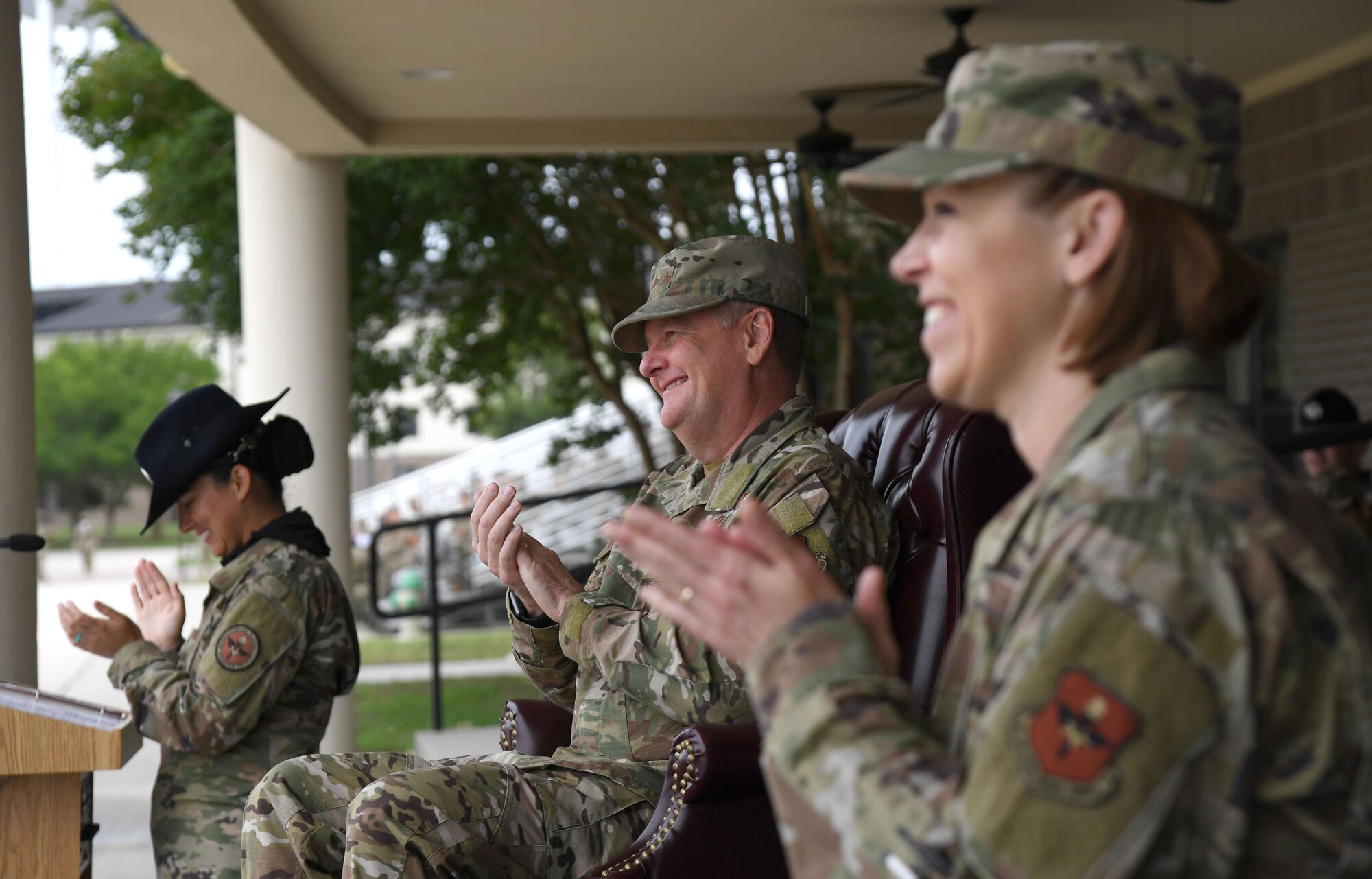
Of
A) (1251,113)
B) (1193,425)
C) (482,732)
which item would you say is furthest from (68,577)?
(1193,425)

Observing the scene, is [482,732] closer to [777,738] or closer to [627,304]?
[627,304]

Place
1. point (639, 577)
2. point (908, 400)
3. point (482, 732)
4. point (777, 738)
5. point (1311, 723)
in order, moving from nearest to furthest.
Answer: point (1311, 723) < point (777, 738) < point (639, 577) < point (908, 400) < point (482, 732)

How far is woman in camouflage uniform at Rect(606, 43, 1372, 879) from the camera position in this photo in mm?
1011

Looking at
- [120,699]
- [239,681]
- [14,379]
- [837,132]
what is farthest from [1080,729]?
[120,699]

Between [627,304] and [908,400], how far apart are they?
7025mm

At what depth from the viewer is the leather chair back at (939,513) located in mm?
2369

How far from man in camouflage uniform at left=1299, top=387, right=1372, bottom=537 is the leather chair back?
104 inches

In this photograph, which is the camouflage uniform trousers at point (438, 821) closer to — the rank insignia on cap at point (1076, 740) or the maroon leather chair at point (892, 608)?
the maroon leather chair at point (892, 608)

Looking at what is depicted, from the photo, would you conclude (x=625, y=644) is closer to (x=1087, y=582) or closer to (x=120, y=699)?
(x=1087, y=582)

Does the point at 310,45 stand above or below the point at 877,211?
above

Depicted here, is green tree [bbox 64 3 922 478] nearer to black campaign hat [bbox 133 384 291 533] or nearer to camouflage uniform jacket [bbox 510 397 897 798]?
black campaign hat [bbox 133 384 291 533]

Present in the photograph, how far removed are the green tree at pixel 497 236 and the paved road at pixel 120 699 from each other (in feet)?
7.39

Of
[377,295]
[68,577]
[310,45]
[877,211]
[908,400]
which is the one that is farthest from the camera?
[68,577]

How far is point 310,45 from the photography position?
5172 mm
